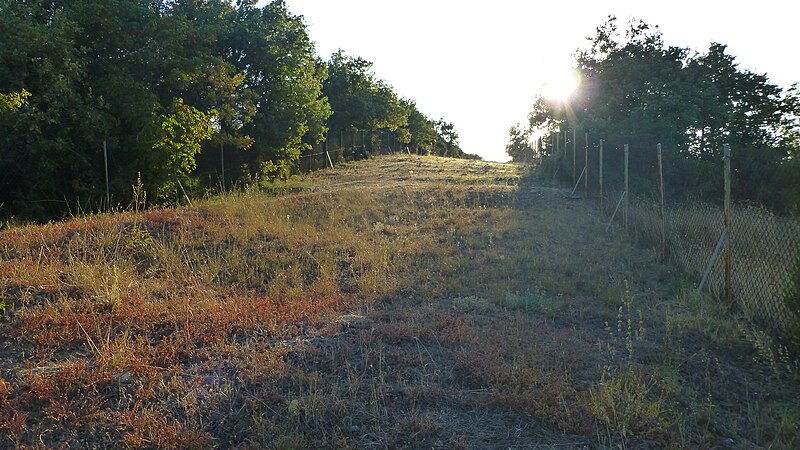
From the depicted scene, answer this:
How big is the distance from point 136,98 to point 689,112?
17361mm

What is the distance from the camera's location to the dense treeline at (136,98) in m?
13.4

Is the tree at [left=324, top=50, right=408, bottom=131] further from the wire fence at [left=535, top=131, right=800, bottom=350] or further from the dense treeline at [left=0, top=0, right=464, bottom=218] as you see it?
the wire fence at [left=535, top=131, right=800, bottom=350]

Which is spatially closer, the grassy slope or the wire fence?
the grassy slope

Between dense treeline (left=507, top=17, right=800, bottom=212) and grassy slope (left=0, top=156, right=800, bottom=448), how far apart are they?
438cm

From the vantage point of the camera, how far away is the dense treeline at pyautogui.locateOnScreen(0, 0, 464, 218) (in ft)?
43.8

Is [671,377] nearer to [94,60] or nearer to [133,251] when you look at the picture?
[133,251]

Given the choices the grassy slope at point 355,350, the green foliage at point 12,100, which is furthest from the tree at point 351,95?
the grassy slope at point 355,350

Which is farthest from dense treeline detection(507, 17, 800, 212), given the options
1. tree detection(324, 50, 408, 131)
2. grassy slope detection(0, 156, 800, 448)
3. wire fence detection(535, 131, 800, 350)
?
tree detection(324, 50, 408, 131)

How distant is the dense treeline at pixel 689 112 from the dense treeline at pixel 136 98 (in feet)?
37.6

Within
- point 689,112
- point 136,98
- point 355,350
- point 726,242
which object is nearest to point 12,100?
point 136,98

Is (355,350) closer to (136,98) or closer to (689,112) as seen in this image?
(136,98)

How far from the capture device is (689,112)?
1928 cm

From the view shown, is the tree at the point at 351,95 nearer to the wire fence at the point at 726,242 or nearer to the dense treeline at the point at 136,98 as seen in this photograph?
the dense treeline at the point at 136,98

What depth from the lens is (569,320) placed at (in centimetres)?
586
